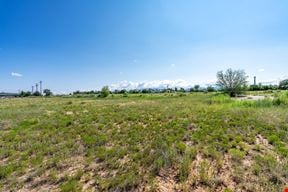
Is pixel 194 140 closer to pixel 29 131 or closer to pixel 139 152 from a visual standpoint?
pixel 139 152

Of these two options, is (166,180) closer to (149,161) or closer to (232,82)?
(149,161)

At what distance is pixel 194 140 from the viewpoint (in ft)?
21.1

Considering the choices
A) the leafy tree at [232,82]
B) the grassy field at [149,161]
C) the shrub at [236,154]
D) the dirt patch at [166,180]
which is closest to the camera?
the dirt patch at [166,180]

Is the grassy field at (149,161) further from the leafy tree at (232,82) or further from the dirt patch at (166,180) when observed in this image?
the leafy tree at (232,82)

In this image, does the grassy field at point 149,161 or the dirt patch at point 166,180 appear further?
the grassy field at point 149,161

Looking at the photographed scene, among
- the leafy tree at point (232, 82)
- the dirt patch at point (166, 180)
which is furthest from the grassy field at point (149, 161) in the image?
the leafy tree at point (232, 82)

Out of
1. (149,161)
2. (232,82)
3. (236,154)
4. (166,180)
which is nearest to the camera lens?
(166,180)

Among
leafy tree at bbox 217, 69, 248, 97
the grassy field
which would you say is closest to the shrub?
the grassy field

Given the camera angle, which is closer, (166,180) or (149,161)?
(166,180)

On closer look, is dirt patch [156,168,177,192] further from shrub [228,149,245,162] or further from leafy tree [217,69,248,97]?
leafy tree [217,69,248,97]

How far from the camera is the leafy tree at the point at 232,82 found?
43500mm

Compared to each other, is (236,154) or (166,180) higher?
(236,154)

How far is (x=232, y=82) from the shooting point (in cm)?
4444

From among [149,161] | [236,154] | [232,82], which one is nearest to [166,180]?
[149,161]
